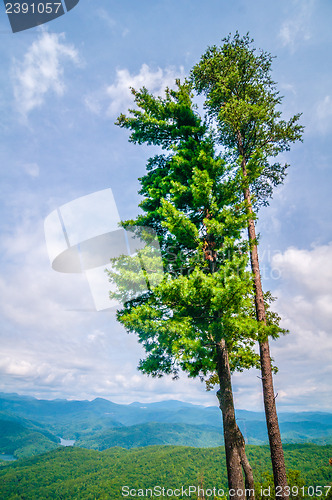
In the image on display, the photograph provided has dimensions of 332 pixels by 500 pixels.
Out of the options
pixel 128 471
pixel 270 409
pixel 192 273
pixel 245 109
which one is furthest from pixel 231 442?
pixel 128 471

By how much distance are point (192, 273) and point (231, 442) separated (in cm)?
516

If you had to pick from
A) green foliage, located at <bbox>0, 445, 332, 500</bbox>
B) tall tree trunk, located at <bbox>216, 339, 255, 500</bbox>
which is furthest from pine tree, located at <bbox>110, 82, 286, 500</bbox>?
green foliage, located at <bbox>0, 445, 332, 500</bbox>

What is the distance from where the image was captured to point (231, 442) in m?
7.63

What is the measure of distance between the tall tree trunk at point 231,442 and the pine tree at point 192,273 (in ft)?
0.09

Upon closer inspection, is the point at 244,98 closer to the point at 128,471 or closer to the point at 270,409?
the point at 270,409

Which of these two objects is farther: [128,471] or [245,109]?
[128,471]

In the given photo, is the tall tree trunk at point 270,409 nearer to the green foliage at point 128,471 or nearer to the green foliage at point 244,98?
the green foliage at point 244,98

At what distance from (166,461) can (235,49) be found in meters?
214

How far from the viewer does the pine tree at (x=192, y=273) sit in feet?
25.0

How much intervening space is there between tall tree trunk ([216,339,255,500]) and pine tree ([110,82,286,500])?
0.03 meters

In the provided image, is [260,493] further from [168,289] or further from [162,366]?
[168,289]

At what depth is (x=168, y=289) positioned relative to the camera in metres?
7.81

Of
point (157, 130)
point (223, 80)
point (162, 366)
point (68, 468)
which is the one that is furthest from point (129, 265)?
point (68, 468)

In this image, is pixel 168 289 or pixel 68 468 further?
pixel 68 468
